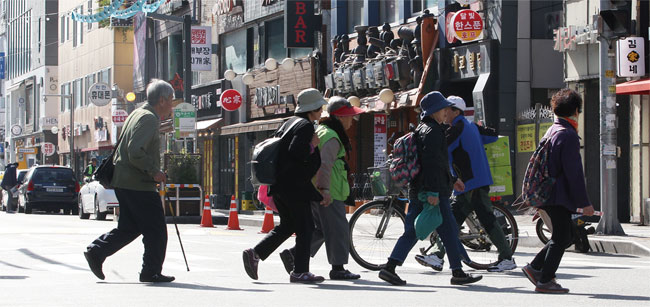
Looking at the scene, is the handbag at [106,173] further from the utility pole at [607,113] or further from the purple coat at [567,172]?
the utility pole at [607,113]

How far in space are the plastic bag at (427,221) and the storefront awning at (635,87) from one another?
35.6 feet

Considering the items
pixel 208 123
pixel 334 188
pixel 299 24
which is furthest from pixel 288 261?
pixel 208 123

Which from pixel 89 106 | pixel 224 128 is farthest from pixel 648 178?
pixel 89 106

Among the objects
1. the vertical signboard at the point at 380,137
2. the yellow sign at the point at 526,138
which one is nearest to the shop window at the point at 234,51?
the vertical signboard at the point at 380,137

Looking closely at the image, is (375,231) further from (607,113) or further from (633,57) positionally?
(633,57)

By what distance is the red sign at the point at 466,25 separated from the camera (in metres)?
24.9

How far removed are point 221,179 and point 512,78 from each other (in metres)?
19.0

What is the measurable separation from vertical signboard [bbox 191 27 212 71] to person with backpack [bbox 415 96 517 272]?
29.5m

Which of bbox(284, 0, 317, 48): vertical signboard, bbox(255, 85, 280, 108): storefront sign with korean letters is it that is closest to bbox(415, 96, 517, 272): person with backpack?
bbox(284, 0, 317, 48): vertical signboard

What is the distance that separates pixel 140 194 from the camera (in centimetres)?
1038

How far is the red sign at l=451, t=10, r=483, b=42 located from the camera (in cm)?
2486

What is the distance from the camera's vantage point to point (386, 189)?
12367 millimetres

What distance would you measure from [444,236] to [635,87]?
11.1m

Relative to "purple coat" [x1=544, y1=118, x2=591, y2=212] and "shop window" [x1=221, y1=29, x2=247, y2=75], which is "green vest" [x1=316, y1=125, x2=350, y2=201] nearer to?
"purple coat" [x1=544, y1=118, x2=591, y2=212]
